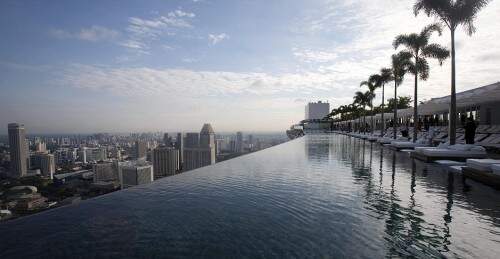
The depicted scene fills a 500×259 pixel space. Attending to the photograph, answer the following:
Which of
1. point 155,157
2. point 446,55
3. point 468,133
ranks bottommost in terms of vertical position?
point 155,157

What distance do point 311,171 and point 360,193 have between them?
11.4 ft

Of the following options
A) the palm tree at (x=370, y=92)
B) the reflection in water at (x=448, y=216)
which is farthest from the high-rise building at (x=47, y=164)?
the palm tree at (x=370, y=92)

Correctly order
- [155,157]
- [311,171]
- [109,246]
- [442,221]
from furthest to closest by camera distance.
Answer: [155,157] → [311,171] → [442,221] → [109,246]

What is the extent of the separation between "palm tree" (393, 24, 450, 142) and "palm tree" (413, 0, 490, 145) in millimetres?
3583

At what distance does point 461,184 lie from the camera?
7.93 m

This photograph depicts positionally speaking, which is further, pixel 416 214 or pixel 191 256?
pixel 416 214

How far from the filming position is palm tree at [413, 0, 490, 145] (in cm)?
1438

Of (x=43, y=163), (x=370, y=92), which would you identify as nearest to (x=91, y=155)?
(x=43, y=163)

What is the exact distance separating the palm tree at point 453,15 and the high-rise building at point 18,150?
2013 centimetres

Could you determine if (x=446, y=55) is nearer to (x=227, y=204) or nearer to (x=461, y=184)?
(x=461, y=184)

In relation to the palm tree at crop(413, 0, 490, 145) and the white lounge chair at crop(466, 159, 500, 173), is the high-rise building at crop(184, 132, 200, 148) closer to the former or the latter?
the palm tree at crop(413, 0, 490, 145)

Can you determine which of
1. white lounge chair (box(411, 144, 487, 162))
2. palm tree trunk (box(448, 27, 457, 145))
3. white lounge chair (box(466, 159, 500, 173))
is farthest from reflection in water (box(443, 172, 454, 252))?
palm tree trunk (box(448, 27, 457, 145))

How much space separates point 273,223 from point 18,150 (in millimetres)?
19642

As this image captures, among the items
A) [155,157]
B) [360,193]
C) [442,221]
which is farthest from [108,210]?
[155,157]
